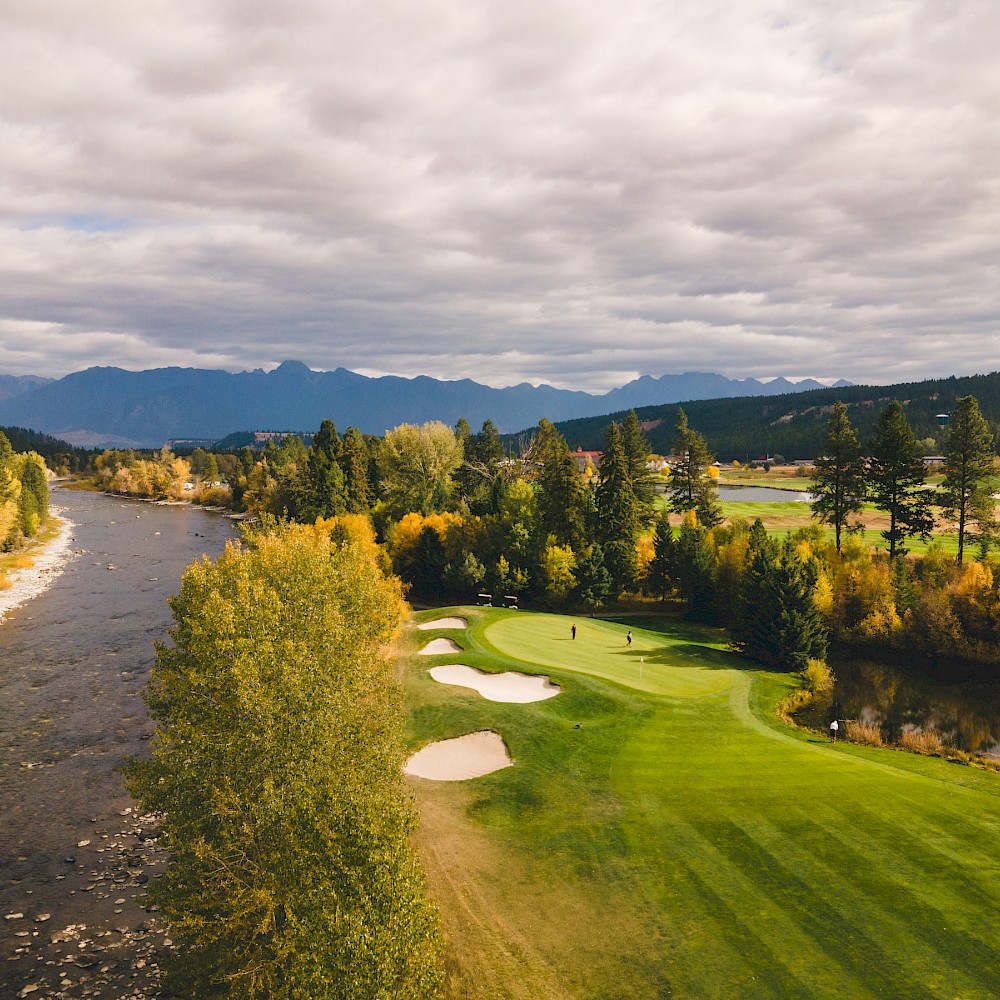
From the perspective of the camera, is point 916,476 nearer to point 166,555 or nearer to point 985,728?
point 985,728

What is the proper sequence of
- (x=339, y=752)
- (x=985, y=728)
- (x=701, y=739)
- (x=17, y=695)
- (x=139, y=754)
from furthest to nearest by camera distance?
(x=17, y=695) → (x=985, y=728) → (x=139, y=754) → (x=701, y=739) → (x=339, y=752)

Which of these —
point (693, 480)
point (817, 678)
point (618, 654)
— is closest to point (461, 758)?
point (618, 654)

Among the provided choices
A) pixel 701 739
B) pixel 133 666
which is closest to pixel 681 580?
pixel 701 739

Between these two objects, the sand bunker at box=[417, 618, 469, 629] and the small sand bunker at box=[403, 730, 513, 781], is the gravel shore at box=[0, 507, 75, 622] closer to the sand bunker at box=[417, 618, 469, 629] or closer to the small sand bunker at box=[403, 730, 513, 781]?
the sand bunker at box=[417, 618, 469, 629]

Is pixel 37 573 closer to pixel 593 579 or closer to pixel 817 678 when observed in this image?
pixel 593 579

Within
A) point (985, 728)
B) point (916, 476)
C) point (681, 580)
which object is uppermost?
point (916, 476)

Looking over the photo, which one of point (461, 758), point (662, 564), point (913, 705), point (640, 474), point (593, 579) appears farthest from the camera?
point (640, 474)

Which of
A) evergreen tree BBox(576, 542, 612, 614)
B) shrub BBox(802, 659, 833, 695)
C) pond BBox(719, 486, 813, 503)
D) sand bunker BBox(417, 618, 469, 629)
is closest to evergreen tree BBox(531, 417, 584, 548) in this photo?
evergreen tree BBox(576, 542, 612, 614)

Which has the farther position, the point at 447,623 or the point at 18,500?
the point at 18,500
